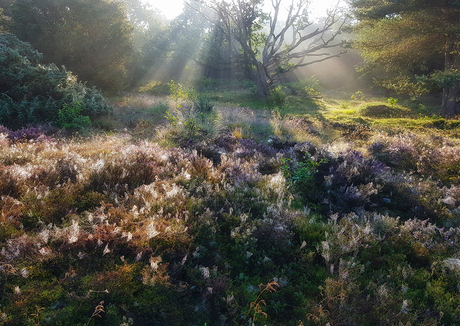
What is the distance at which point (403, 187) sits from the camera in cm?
514

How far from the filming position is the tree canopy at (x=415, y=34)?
14.7 meters

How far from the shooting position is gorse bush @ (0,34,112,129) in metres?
8.00

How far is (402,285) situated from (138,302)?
8.55 ft

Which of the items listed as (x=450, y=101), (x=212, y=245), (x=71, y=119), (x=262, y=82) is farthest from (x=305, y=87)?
(x=212, y=245)

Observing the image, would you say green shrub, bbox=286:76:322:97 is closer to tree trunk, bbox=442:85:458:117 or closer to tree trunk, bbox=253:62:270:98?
tree trunk, bbox=253:62:270:98

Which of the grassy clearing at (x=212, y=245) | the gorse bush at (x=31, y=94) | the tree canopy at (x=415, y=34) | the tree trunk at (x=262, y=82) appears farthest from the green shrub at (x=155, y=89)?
the grassy clearing at (x=212, y=245)

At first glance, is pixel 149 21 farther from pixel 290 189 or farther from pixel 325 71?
pixel 290 189

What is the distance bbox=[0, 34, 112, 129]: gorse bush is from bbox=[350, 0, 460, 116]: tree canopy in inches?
672

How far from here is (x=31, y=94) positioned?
9117 mm

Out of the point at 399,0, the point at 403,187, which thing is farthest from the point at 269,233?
the point at 399,0

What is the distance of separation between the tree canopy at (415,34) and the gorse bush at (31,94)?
17075 millimetres

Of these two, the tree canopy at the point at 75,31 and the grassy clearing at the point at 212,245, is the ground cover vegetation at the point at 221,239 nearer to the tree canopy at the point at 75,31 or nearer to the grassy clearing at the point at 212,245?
the grassy clearing at the point at 212,245

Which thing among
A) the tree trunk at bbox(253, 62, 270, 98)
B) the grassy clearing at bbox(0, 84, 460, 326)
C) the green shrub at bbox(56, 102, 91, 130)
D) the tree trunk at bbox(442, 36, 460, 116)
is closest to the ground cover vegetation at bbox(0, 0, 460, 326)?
the grassy clearing at bbox(0, 84, 460, 326)

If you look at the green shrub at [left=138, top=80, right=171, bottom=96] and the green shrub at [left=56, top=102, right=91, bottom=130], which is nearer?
the green shrub at [left=56, top=102, right=91, bottom=130]
